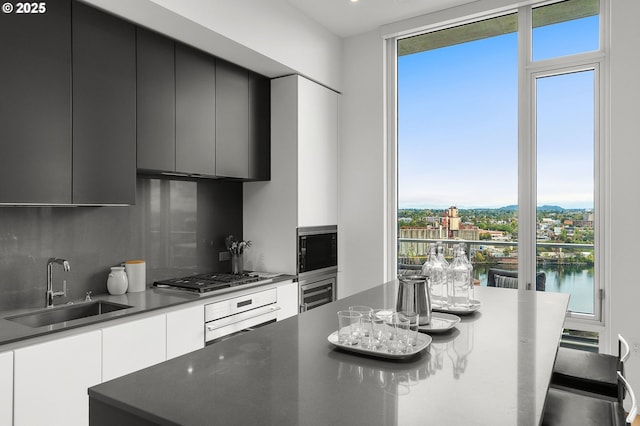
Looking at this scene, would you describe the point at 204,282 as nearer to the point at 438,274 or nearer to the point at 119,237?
the point at 119,237

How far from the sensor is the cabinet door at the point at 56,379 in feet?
5.63

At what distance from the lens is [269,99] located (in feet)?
11.6

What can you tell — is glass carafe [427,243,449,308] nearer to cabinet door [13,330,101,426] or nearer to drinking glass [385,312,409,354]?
drinking glass [385,312,409,354]

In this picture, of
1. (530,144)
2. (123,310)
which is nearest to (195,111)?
(123,310)

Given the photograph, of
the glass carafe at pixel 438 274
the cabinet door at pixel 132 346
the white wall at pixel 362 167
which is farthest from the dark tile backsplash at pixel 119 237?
the glass carafe at pixel 438 274

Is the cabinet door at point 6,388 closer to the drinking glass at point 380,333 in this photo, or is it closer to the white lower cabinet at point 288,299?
the drinking glass at point 380,333

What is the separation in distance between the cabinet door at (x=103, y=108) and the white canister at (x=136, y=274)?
488 millimetres

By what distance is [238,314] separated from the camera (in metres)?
2.82

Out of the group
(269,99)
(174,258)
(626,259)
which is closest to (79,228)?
(174,258)

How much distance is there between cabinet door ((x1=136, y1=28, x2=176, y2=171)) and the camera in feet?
8.33

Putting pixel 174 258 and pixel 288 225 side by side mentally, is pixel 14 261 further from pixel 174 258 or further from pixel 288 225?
pixel 288 225

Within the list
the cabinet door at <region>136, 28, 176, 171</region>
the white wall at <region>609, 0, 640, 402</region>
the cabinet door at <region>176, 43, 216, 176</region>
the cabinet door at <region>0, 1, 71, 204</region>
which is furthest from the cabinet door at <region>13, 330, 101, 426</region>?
the white wall at <region>609, 0, 640, 402</region>

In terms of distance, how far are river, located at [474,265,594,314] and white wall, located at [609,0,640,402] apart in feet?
0.69

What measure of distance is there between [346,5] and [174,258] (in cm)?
237
